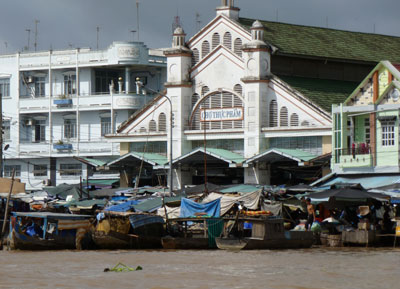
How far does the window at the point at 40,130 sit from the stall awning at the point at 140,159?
13833 millimetres

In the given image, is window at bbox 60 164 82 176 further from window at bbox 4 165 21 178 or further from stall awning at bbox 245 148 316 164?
stall awning at bbox 245 148 316 164

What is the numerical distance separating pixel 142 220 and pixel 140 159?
21332 millimetres

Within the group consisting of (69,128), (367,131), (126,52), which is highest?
(126,52)

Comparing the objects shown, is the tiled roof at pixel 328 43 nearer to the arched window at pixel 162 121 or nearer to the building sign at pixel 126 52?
the arched window at pixel 162 121

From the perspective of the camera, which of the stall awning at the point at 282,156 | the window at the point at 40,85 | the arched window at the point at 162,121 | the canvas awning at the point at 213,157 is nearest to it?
the stall awning at the point at 282,156

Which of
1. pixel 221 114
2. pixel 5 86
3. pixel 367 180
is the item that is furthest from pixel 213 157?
pixel 5 86

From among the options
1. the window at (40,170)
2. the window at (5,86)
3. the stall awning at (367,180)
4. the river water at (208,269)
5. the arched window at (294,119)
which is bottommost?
the river water at (208,269)

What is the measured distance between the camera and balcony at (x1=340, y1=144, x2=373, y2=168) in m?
57.0

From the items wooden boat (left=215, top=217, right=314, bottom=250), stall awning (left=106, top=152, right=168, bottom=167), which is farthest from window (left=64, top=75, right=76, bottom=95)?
wooden boat (left=215, top=217, right=314, bottom=250)

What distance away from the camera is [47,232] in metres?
47.8

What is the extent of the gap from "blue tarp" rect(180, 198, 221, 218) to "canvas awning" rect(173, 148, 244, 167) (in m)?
14.8

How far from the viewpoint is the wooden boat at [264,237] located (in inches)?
1768

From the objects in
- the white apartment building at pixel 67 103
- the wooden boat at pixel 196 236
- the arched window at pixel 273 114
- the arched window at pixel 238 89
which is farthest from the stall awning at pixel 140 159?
the wooden boat at pixel 196 236

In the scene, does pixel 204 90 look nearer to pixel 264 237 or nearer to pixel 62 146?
pixel 62 146
